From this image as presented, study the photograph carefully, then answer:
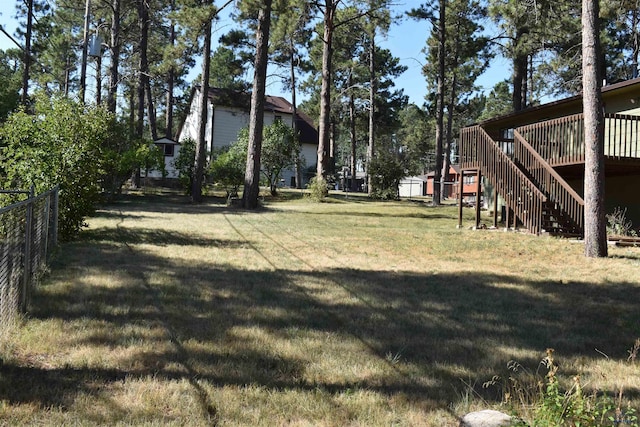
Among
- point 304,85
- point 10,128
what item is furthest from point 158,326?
point 304,85

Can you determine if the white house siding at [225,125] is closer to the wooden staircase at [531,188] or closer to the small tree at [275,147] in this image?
the small tree at [275,147]

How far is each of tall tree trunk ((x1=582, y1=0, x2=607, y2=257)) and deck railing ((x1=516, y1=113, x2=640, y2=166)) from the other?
343 centimetres

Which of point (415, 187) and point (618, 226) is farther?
point (415, 187)

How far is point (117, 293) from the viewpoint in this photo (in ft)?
19.0

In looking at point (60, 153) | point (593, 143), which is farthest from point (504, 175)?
point (60, 153)

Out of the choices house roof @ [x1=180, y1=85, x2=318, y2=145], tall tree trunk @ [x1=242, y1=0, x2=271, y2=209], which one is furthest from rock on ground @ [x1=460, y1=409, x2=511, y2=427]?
house roof @ [x1=180, y1=85, x2=318, y2=145]

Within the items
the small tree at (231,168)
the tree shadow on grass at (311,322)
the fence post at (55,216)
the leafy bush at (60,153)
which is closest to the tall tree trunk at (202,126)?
the small tree at (231,168)

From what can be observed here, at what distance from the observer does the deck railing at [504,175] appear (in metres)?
13.2

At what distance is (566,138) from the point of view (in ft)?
47.9

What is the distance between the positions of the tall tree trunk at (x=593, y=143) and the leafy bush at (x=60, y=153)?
9.69m

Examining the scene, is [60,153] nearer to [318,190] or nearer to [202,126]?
[202,126]

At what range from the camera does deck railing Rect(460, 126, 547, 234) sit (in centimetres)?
1318

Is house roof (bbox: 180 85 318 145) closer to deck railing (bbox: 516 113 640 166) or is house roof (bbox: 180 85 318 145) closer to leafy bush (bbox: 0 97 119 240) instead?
deck railing (bbox: 516 113 640 166)

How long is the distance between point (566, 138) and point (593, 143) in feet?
16.7
